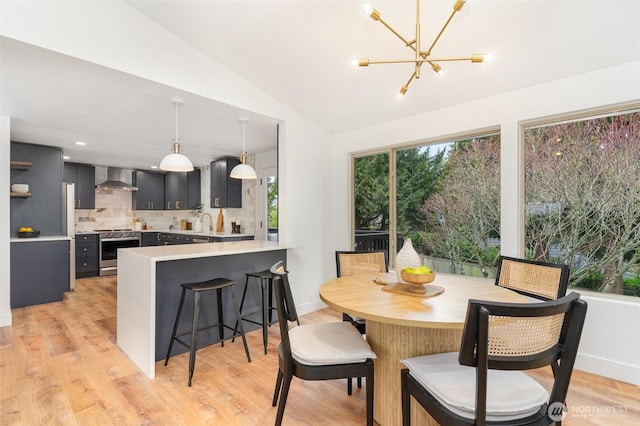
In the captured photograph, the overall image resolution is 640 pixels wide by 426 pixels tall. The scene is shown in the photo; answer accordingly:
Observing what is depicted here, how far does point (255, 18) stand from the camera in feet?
7.86

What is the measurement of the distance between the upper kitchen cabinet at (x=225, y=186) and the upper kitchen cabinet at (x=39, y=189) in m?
2.26

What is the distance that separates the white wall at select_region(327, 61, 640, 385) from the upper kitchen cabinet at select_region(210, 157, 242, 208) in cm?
279

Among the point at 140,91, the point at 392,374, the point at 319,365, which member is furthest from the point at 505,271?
the point at 140,91

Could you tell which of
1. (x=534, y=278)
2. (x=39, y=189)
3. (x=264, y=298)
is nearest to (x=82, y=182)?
(x=39, y=189)

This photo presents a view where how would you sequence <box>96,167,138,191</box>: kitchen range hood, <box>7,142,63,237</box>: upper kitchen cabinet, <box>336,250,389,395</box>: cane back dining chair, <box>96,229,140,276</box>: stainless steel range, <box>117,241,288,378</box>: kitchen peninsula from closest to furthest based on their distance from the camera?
<box>117,241,288,378</box>: kitchen peninsula, <box>336,250,389,395</box>: cane back dining chair, <box>7,142,63,237</box>: upper kitchen cabinet, <box>96,229,140,276</box>: stainless steel range, <box>96,167,138,191</box>: kitchen range hood

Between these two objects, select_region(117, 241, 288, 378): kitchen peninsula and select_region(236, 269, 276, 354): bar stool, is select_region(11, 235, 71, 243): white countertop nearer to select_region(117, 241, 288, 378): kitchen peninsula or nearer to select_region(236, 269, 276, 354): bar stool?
select_region(117, 241, 288, 378): kitchen peninsula

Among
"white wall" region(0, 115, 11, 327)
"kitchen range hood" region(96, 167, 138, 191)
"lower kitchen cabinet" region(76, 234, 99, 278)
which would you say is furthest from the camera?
"kitchen range hood" region(96, 167, 138, 191)

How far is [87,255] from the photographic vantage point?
19.0 feet

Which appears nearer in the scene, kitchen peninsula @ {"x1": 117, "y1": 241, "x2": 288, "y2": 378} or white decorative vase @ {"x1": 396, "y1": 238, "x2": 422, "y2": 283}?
white decorative vase @ {"x1": 396, "y1": 238, "x2": 422, "y2": 283}

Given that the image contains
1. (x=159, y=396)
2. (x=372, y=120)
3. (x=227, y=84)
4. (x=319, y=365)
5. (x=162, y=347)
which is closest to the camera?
(x=319, y=365)

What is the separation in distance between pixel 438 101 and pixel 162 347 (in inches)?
138

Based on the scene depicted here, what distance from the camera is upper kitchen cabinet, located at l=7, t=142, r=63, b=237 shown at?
439 centimetres

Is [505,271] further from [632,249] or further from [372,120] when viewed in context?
[372,120]

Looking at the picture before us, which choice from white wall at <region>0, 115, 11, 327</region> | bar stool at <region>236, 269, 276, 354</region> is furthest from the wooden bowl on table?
white wall at <region>0, 115, 11, 327</region>
